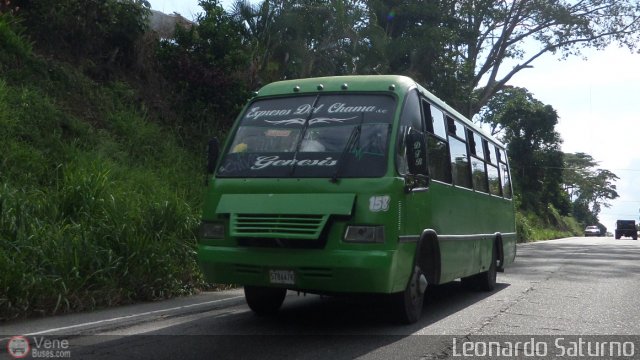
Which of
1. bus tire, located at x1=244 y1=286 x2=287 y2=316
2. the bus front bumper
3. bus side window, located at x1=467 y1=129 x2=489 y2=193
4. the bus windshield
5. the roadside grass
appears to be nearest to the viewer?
the bus front bumper

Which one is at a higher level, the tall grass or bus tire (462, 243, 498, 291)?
the tall grass

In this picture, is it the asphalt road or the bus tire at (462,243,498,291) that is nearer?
the asphalt road

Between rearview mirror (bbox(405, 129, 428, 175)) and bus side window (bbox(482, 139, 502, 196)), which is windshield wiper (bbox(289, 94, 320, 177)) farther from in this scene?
bus side window (bbox(482, 139, 502, 196))

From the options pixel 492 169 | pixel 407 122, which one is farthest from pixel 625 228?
pixel 407 122

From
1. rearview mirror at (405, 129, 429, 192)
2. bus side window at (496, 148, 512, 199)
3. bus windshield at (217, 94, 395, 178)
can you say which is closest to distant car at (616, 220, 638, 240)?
bus side window at (496, 148, 512, 199)

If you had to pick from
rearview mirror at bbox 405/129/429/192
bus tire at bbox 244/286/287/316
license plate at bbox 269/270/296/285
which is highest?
rearview mirror at bbox 405/129/429/192

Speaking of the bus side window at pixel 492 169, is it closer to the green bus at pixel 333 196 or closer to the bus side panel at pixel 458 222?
the bus side panel at pixel 458 222

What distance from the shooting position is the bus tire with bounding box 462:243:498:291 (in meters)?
11.0

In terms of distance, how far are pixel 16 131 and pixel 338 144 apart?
731cm

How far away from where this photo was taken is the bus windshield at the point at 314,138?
268 inches

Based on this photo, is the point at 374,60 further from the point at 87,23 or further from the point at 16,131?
the point at 16,131

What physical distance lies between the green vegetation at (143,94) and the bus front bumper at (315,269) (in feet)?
8.07

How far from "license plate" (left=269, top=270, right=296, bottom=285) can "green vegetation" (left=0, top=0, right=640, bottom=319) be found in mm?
2794

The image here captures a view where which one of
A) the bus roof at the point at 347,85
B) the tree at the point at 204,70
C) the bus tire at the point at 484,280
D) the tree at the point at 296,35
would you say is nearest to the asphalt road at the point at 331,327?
the bus tire at the point at 484,280
